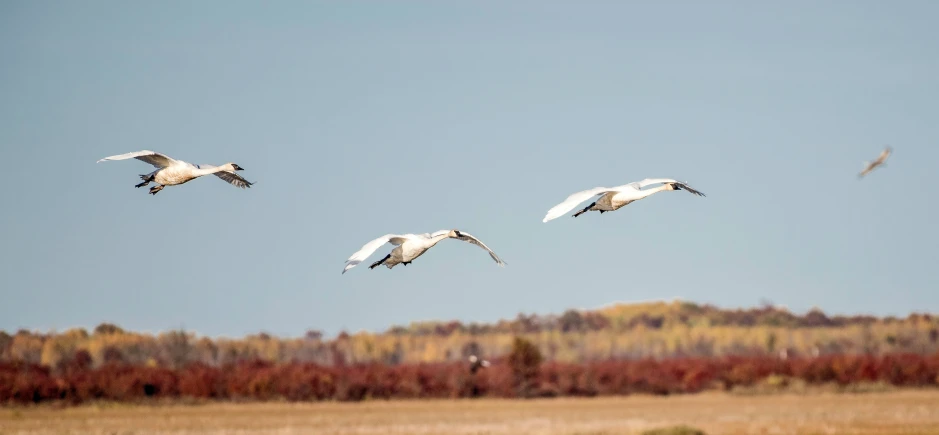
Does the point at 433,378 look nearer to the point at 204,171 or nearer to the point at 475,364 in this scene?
the point at 475,364

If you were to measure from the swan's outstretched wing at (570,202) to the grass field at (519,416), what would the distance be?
16398 mm

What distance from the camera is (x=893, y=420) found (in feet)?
148

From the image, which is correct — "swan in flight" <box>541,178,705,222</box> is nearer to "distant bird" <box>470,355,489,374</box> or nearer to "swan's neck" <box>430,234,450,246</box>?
"swan's neck" <box>430,234,450,246</box>

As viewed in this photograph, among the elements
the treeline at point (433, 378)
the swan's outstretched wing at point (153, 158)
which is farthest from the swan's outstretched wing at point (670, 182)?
the treeline at point (433, 378)

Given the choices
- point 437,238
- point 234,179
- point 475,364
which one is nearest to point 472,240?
point 437,238

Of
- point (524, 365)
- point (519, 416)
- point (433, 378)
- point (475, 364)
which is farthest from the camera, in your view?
point (524, 365)

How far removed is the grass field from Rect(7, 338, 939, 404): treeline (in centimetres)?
347

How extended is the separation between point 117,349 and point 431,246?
70.7 metres

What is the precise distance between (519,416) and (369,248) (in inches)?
1239

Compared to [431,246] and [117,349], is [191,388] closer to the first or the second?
[117,349]

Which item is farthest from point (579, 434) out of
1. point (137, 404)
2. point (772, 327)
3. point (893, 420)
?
point (772, 327)

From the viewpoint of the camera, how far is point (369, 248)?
2484cm

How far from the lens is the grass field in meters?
43.6

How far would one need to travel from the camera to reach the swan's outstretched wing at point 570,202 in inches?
966
